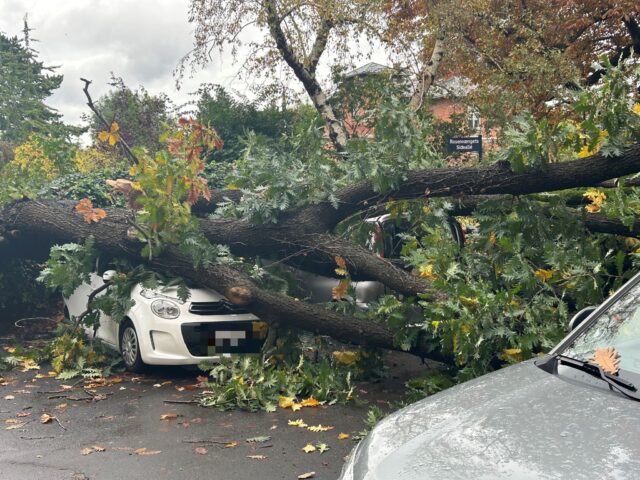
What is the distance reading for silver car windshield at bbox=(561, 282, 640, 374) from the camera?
124 inches

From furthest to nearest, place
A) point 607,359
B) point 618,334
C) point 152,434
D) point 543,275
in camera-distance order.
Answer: point 543,275
point 152,434
point 618,334
point 607,359

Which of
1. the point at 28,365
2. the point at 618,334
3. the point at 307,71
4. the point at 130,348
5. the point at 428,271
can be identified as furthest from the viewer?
the point at 307,71

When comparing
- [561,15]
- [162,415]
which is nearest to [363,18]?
[561,15]

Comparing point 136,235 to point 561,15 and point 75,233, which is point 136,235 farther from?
point 561,15

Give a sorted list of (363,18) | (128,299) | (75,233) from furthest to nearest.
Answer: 1. (363,18)
2. (75,233)
3. (128,299)

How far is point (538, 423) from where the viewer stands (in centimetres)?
259

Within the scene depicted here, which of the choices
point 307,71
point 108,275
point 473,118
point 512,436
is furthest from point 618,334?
point 473,118

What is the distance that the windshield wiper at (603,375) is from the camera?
9.18 ft

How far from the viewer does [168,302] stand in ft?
25.8

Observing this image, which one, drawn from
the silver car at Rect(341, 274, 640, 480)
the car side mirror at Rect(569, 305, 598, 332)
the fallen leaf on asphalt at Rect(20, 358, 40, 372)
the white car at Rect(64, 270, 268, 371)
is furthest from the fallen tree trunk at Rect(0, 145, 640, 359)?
the silver car at Rect(341, 274, 640, 480)

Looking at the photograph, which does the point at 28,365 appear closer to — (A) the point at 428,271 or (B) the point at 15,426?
(B) the point at 15,426

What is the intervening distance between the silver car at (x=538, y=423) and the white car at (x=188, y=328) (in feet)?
15.6

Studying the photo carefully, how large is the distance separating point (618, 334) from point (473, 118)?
18.4m

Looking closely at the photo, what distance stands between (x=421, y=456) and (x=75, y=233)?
22.4ft
